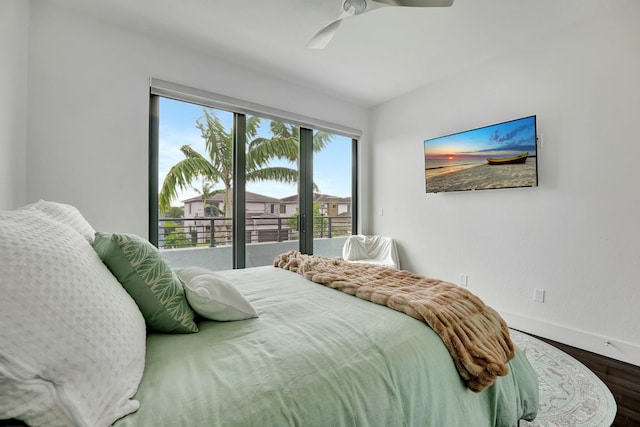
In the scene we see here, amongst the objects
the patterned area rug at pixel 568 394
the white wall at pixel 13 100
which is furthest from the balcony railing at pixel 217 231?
the patterned area rug at pixel 568 394

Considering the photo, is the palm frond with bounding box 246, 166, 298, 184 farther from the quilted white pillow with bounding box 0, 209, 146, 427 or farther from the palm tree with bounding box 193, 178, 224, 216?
the quilted white pillow with bounding box 0, 209, 146, 427

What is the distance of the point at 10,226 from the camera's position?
2.12ft

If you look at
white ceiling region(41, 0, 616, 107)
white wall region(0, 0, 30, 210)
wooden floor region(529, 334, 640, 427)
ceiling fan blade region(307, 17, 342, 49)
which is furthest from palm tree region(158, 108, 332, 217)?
wooden floor region(529, 334, 640, 427)

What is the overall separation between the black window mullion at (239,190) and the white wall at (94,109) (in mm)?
556

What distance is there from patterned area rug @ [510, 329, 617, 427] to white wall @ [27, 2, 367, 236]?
124 inches

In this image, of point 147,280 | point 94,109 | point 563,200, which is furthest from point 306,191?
point 147,280

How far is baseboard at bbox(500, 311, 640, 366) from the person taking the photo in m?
2.11

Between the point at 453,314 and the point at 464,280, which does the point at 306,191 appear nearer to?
the point at 464,280

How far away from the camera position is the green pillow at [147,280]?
93 cm

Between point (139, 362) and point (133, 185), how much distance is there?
2.21 m

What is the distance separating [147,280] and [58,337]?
0.40 metres

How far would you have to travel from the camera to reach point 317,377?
81cm

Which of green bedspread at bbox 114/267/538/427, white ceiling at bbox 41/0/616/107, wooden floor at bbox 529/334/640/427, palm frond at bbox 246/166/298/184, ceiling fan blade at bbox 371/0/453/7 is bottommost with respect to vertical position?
wooden floor at bbox 529/334/640/427

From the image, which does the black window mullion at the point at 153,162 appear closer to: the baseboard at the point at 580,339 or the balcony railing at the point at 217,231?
the balcony railing at the point at 217,231
